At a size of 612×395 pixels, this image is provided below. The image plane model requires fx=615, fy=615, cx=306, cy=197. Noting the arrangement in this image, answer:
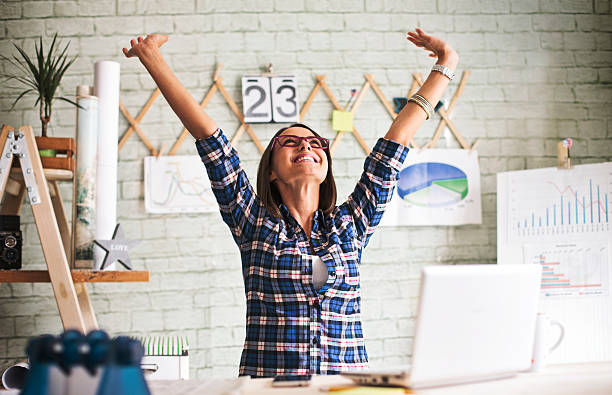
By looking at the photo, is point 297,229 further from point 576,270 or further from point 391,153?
point 576,270

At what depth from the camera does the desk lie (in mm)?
984

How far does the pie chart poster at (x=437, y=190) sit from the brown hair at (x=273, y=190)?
3.65 ft

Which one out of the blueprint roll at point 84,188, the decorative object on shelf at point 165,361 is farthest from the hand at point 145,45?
the decorative object on shelf at point 165,361

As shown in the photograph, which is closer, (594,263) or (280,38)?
(594,263)

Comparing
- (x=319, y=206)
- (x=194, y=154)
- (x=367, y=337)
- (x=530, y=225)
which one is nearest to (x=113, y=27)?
(x=194, y=154)

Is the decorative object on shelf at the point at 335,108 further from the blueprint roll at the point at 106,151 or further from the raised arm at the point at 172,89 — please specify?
the raised arm at the point at 172,89

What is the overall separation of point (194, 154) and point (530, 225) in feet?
5.06

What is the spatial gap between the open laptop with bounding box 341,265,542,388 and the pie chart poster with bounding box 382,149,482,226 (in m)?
1.81

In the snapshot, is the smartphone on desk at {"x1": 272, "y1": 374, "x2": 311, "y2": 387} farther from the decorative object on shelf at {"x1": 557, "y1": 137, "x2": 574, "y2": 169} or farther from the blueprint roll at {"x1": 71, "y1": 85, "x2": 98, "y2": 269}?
the decorative object on shelf at {"x1": 557, "y1": 137, "x2": 574, "y2": 169}

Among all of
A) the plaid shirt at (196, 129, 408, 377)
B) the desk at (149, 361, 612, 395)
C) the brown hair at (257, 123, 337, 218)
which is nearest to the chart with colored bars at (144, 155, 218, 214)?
the brown hair at (257, 123, 337, 218)

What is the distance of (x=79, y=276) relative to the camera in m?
2.07

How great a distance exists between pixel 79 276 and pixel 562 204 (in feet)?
6.56

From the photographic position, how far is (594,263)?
8.60ft

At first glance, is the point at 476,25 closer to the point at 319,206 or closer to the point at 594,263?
the point at 594,263
